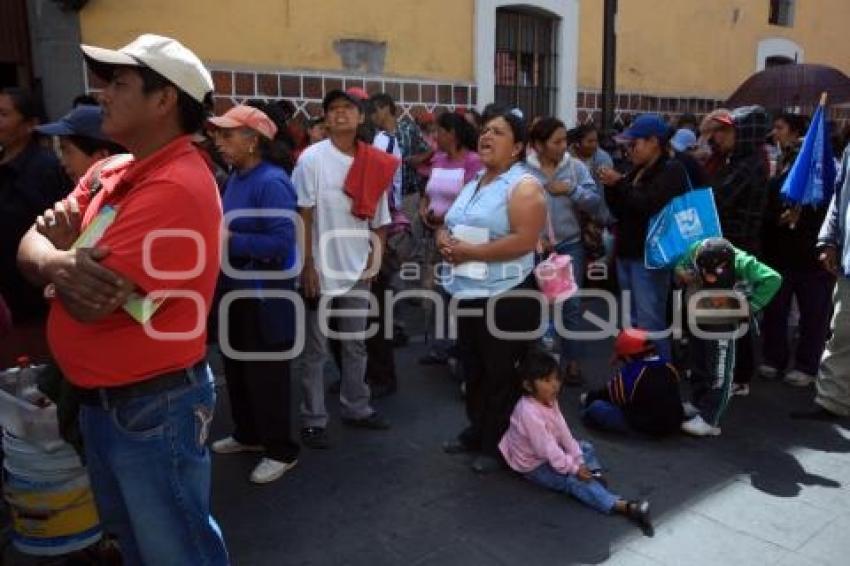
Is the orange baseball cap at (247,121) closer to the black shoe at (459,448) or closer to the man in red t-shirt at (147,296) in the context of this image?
the man in red t-shirt at (147,296)

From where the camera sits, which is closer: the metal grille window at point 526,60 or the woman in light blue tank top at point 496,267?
the woman in light blue tank top at point 496,267

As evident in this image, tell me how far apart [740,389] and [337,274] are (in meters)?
2.89

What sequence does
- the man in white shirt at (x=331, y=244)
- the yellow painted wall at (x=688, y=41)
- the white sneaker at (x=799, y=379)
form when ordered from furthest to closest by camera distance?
the yellow painted wall at (x=688, y=41)
the white sneaker at (x=799, y=379)
the man in white shirt at (x=331, y=244)

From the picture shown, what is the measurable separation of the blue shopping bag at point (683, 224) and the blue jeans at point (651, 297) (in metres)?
0.20

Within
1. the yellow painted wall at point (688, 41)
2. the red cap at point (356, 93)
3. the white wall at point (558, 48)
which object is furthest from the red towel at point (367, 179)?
the yellow painted wall at point (688, 41)

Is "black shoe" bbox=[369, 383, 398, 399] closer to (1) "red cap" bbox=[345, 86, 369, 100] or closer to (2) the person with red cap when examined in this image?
(2) the person with red cap

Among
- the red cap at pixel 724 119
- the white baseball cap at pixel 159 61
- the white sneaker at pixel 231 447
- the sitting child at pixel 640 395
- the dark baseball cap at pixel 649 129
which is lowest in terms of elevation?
the white sneaker at pixel 231 447

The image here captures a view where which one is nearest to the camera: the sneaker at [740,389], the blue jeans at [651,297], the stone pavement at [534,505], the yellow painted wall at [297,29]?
the stone pavement at [534,505]

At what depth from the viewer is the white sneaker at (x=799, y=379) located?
516cm

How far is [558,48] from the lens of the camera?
9.31 metres

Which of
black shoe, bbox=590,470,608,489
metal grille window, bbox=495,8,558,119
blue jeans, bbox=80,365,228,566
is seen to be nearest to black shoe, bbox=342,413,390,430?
black shoe, bbox=590,470,608,489

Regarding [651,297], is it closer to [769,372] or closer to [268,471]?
[769,372]

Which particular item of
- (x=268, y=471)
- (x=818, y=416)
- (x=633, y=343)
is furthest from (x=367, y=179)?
(x=818, y=416)

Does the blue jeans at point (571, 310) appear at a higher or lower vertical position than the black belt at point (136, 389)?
lower
